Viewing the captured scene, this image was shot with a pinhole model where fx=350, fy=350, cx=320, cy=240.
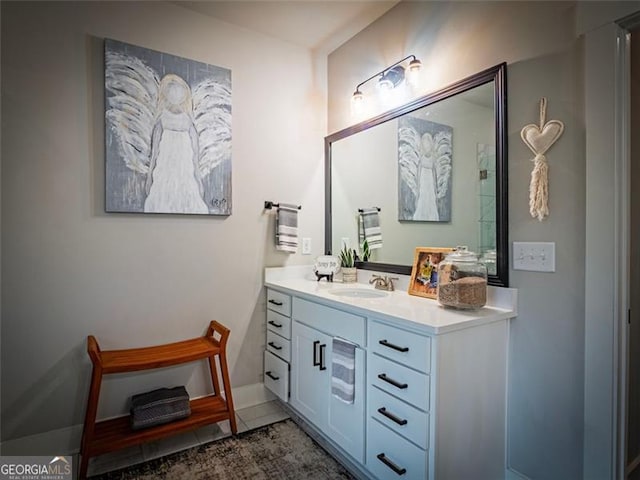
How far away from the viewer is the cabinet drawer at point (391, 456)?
137 centimetres

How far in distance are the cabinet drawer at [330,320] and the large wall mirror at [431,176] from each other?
581 millimetres

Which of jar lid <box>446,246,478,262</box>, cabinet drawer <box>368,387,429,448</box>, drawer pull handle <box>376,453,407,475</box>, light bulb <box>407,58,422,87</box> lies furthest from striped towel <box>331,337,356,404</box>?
light bulb <box>407,58,422,87</box>

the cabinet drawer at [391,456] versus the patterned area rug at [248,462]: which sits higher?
the cabinet drawer at [391,456]

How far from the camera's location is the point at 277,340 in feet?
7.84

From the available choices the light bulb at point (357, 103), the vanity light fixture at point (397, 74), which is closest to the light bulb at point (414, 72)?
the vanity light fixture at point (397, 74)

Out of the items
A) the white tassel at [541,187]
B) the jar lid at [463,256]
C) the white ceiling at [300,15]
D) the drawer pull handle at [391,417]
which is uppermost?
the white ceiling at [300,15]

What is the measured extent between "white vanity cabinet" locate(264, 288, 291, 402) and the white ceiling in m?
1.85

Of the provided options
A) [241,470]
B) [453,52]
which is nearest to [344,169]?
[453,52]

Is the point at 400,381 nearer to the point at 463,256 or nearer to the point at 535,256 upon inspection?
the point at 463,256

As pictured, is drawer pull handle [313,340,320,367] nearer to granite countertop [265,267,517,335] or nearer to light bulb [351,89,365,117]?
granite countertop [265,267,517,335]

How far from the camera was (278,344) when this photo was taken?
7.79ft

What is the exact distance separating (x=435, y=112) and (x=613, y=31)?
31.5 inches

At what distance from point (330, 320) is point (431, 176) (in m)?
1.00

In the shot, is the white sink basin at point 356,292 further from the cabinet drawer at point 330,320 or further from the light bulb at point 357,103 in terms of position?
the light bulb at point 357,103
